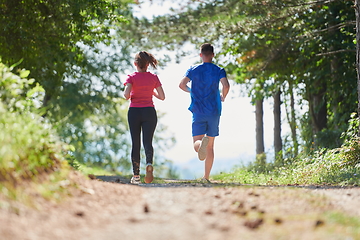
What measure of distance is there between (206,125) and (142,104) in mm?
1069

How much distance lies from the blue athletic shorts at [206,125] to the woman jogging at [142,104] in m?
0.67

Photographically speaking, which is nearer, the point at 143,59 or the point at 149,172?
the point at 149,172

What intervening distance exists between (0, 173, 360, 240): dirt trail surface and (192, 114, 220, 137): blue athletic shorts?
9.81ft

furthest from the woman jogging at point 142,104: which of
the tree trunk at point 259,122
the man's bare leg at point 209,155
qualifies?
the tree trunk at point 259,122

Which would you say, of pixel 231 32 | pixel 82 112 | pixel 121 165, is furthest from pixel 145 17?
pixel 121 165

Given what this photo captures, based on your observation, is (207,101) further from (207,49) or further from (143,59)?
(143,59)

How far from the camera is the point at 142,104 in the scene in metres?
6.99

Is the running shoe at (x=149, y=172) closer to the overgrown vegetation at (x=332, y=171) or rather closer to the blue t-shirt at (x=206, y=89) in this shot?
the blue t-shirt at (x=206, y=89)

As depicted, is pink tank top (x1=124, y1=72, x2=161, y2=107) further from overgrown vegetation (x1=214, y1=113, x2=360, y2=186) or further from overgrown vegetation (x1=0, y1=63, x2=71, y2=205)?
overgrown vegetation (x1=214, y1=113, x2=360, y2=186)

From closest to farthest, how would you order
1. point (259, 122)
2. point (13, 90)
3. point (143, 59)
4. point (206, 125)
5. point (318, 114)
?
point (13, 90), point (143, 59), point (206, 125), point (318, 114), point (259, 122)

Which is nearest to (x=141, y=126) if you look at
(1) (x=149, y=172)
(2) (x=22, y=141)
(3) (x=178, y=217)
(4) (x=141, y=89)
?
(4) (x=141, y=89)

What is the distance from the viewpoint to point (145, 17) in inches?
625

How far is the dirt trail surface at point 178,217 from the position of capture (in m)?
2.74

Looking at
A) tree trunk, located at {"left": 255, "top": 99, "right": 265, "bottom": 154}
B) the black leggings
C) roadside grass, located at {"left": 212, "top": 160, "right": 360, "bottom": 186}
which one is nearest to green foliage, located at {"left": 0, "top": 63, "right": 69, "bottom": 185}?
the black leggings
